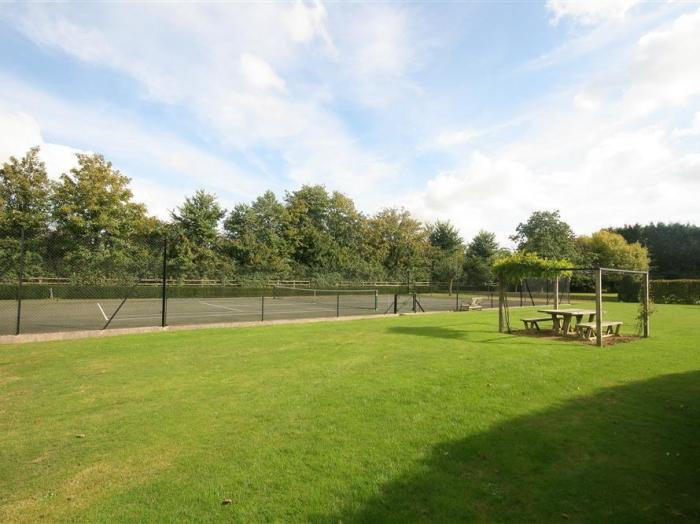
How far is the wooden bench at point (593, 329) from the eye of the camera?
12.4m

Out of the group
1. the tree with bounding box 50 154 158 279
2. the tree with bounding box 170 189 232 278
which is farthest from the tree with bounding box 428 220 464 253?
the tree with bounding box 50 154 158 279

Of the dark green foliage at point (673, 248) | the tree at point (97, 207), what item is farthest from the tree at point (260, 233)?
the dark green foliage at point (673, 248)

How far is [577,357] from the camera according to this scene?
31.5 feet

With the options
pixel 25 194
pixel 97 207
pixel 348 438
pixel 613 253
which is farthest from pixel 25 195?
pixel 613 253

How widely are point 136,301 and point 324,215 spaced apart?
34.5 meters

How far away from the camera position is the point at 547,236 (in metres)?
52.5

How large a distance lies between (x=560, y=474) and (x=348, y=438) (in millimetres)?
2171

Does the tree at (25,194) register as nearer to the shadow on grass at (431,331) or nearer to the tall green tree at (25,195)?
the tall green tree at (25,195)

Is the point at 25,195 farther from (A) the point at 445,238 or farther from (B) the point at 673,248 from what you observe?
(B) the point at 673,248

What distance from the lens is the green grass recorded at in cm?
336

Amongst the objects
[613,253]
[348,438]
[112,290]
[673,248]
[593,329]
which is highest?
[673,248]

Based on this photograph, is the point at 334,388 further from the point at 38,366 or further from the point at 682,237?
the point at 682,237

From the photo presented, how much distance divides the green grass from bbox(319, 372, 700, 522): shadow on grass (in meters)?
0.02

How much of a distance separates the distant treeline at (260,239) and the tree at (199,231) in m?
0.12
